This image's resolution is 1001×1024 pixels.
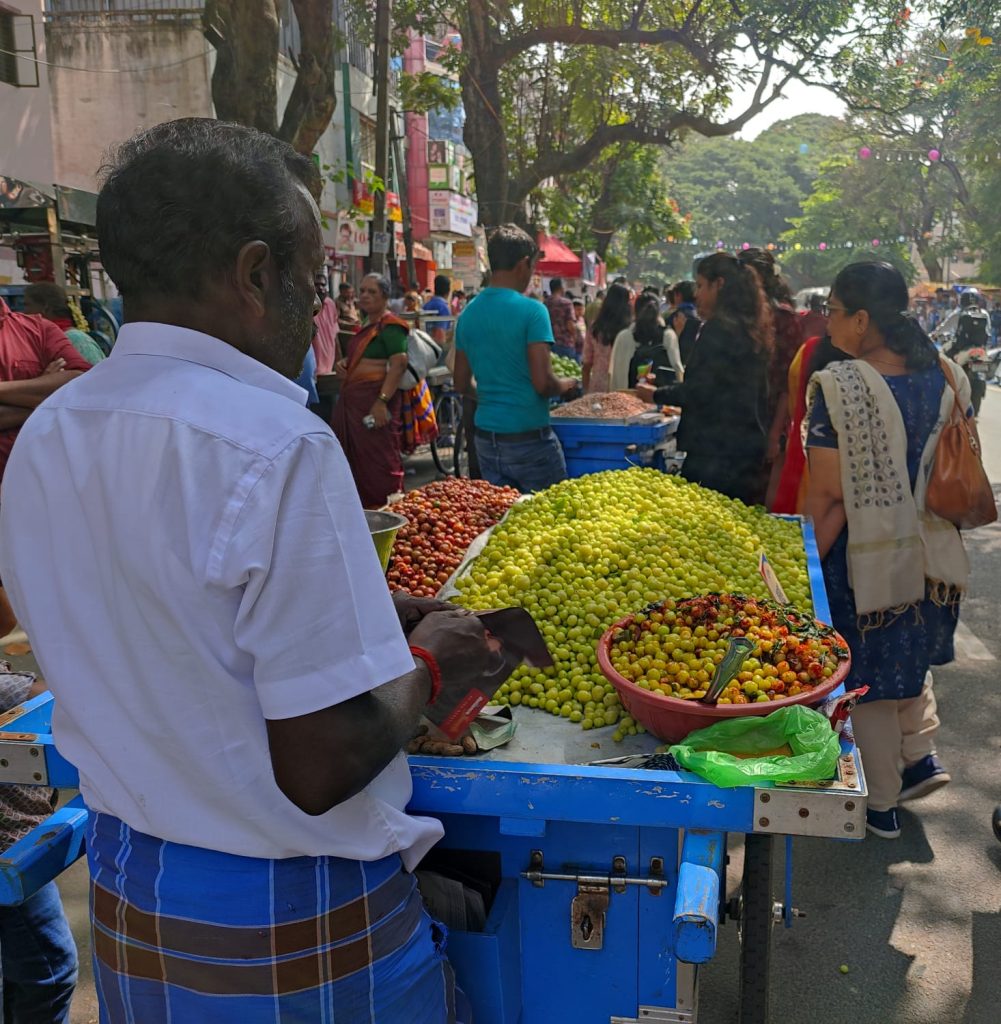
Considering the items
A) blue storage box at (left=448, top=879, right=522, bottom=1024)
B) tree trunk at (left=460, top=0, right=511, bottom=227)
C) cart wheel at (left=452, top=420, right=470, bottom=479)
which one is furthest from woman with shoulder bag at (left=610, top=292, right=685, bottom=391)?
blue storage box at (left=448, top=879, right=522, bottom=1024)

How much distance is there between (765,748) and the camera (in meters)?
1.94

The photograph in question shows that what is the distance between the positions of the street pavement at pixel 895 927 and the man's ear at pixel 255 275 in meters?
1.55

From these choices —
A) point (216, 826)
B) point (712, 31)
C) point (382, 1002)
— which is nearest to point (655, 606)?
point (382, 1002)

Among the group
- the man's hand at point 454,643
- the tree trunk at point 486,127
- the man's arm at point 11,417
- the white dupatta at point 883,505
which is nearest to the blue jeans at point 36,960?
the man's hand at point 454,643

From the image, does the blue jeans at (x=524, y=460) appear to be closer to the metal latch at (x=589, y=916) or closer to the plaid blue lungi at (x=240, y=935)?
the metal latch at (x=589, y=916)

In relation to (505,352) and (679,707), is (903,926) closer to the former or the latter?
(679,707)

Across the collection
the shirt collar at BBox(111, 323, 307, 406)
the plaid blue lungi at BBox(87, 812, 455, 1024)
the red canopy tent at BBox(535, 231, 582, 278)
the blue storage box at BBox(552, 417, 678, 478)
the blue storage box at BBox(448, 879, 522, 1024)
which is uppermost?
the red canopy tent at BBox(535, 231, 582, 278)

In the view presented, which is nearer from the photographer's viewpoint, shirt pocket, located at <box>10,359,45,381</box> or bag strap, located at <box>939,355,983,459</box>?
bag strap, located at <box>939,355,983,459</box>

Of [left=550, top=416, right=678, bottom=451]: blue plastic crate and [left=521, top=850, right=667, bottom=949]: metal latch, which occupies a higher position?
[left=550, top=416, right=678, bottom=451]: blue plastic crate

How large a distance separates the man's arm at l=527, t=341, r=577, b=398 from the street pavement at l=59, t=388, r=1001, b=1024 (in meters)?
2.59

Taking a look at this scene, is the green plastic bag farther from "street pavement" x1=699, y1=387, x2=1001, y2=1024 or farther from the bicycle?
the bicycle

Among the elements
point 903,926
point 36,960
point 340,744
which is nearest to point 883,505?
point 903,926

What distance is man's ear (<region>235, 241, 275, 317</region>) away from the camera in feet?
4.08

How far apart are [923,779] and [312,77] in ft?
20.7
